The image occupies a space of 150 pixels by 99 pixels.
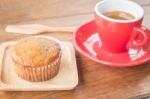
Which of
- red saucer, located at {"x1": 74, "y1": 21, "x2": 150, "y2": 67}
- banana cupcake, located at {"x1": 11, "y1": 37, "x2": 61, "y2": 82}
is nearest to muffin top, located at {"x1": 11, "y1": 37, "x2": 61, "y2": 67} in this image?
banana cupcake, located at {"x1": 11, "y1": 37, "x2": 61, "y2": 82}

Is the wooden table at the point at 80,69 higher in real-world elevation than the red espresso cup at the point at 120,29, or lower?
lower

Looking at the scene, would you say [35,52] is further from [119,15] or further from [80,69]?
[119,15]

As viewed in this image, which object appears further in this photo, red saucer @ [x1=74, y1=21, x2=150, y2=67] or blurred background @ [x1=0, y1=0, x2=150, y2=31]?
blurred background @ [x1=0, y1=0, x2=150, y2=31]

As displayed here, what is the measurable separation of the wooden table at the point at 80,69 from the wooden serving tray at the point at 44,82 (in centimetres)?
2

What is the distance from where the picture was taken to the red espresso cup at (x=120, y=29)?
2.31ft

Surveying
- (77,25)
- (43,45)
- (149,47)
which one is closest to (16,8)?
(77,25)

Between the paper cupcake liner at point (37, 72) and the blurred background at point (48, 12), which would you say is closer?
the paper cupcake liner at point (37, 72)

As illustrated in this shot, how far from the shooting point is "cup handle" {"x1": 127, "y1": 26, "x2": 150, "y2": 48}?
2.33 feet

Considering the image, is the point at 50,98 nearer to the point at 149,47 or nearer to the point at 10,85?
the point at 10,85

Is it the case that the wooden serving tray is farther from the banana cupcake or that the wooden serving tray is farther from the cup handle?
the cup handle

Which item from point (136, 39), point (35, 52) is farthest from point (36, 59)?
point (136, 39)

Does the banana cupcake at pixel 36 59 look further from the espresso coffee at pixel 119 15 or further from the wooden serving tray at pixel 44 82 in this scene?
the espresso coffee at pixel 119 15

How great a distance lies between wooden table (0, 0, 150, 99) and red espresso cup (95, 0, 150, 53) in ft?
0.21

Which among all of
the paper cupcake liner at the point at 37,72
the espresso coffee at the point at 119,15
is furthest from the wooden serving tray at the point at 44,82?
the espresso coffee at the point at 119,15
